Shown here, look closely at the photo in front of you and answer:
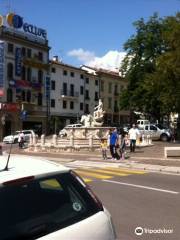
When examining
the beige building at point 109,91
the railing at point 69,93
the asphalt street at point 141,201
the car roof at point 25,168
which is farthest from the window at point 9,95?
the car roof at point 25,168

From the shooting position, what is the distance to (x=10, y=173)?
→ 3.83 metres

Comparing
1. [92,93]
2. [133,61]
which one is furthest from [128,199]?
[92,93]

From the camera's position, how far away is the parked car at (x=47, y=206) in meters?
3.60

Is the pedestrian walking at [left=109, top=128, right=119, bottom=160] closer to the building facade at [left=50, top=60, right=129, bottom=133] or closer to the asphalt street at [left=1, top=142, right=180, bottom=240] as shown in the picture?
the asphalt street at [left=1, top=142, right=180, bottom=240]

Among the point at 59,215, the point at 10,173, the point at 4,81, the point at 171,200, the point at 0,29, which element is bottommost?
the point at 171,200

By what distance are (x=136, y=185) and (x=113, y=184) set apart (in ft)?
2.43

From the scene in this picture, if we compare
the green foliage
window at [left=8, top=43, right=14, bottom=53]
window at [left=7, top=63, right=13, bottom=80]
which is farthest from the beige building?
the green foliage

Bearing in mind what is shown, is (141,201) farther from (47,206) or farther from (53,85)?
(53,85)

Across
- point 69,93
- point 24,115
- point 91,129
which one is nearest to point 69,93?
point 69,93

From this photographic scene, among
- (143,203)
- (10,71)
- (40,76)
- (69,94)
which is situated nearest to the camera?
(143,203)

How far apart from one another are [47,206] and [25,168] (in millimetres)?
350

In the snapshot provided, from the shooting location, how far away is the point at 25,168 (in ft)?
13.2

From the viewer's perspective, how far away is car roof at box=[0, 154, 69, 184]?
149 inches

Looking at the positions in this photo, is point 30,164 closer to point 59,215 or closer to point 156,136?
point 59,215
